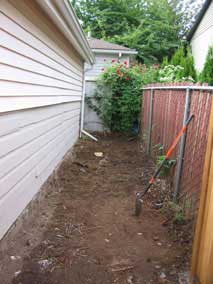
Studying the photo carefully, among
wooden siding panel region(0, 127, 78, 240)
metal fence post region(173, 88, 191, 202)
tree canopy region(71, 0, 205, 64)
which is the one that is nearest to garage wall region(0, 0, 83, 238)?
wooden siding panel region(0, 127, 78, 240)

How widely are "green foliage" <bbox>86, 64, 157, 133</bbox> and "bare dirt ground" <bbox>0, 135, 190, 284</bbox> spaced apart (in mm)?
4743

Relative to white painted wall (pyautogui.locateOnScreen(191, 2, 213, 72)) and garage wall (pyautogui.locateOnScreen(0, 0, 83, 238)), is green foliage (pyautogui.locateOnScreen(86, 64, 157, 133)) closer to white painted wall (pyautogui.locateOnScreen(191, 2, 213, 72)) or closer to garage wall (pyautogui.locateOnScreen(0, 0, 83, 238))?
garage wall (pyautogui.locateOnScreen(0, 0, 83, 238))

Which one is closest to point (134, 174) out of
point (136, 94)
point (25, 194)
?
point (25, 194)

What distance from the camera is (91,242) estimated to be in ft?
10.8

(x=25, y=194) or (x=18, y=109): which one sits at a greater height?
(x=18, y=109)

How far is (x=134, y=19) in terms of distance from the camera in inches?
881

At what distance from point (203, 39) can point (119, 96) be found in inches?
294

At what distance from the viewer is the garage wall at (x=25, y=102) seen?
290 cm

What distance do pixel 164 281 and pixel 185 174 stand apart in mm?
1579

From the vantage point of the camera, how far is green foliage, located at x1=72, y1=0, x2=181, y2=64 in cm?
2091

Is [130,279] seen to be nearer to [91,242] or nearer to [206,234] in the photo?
[91,242]

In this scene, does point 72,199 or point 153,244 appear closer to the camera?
point 153,244

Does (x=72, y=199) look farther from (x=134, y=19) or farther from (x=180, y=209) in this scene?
(x=134, y=19)

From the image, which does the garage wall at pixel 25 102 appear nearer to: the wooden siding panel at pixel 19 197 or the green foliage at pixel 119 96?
the wooden siding panel at pixel 19 197
